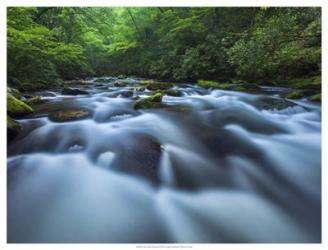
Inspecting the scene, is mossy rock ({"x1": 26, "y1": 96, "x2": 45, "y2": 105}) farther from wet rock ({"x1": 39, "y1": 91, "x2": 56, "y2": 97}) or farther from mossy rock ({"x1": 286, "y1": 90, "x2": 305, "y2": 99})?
mossy rock ({"x1": 286, "y1": 90, "x2": 305, "y2": 99})

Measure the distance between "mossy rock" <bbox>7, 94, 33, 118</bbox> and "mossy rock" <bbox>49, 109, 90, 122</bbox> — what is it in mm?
246

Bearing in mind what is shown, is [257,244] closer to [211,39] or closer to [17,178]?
[17,178]

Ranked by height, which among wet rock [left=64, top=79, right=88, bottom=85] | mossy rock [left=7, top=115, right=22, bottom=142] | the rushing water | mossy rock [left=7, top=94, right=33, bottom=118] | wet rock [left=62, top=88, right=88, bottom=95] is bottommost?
the rushing water

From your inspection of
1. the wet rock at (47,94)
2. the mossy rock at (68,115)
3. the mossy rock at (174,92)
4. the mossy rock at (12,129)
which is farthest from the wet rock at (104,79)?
the mossy rock at (12,129)

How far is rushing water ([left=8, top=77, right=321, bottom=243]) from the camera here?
4.43 feet

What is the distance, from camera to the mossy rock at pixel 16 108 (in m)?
2.49

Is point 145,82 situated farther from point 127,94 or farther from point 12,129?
point 12,129

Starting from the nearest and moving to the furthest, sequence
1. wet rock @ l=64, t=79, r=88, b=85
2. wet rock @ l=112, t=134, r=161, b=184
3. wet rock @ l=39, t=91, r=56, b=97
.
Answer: wet rock @ l=112, t=134, r=161, b=184 → wet rock @ l=39, t=91, r=56, b=97 → wet rock @ l=64, t=79, r=88, b=85

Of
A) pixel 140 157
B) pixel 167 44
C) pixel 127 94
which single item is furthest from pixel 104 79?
pixel 140 157

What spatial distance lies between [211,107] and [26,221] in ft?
7.35

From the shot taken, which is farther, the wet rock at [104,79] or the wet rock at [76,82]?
the wet rock at [76,82]

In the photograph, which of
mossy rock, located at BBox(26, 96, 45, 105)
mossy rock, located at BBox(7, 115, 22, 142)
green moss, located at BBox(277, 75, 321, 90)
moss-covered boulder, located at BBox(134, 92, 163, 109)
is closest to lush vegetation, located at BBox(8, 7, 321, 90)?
green moss, located at BBox(277, 75, 321, 90)

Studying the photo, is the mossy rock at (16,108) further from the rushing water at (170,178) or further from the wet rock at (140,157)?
the wet rock at (140,157)

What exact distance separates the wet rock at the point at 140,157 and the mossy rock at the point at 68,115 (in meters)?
0.80
